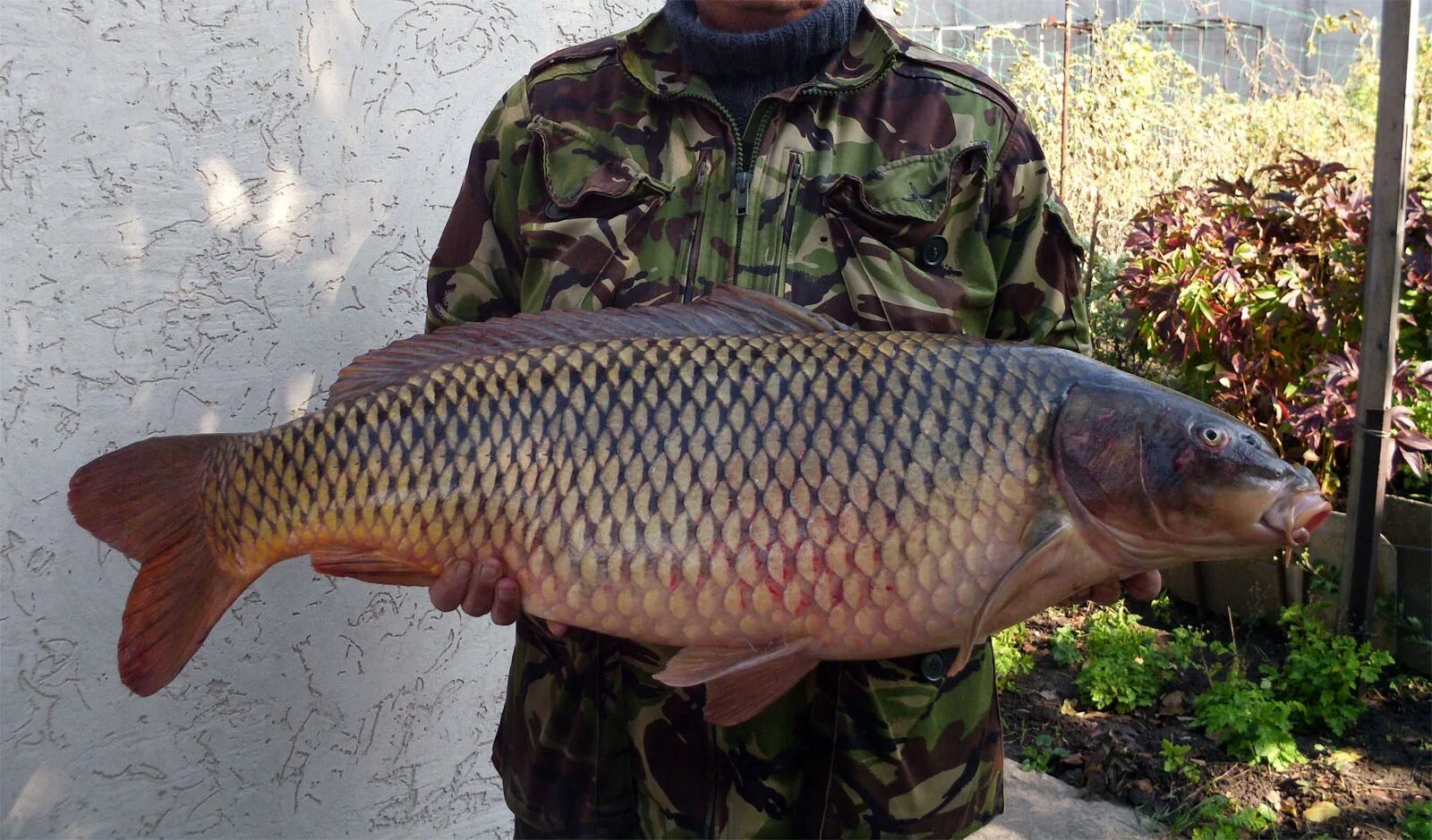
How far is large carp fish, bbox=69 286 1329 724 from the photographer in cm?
158

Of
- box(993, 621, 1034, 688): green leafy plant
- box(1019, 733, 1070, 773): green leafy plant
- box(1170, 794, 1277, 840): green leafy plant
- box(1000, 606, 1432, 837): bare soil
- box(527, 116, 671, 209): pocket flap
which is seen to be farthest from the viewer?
box(993, 621, 1034, 688): green leafy plant

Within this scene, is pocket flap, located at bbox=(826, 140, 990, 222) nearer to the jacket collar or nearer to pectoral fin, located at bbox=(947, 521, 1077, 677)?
the jacket collar

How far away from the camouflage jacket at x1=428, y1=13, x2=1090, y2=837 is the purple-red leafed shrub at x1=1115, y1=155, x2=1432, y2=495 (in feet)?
8.27

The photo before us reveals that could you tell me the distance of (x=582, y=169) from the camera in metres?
2.03

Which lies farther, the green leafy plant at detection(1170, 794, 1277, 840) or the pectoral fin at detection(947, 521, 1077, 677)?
the green leafy plant at detection(1170, 794, 1277, 840)

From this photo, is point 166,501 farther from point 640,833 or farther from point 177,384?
point 640,833

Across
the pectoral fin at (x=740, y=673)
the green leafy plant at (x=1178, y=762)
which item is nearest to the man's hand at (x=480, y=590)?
the pectoral fin at (x=740, y=673)

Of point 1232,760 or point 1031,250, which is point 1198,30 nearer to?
point 1232,760

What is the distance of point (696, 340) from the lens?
174cm

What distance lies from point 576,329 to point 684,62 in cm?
53

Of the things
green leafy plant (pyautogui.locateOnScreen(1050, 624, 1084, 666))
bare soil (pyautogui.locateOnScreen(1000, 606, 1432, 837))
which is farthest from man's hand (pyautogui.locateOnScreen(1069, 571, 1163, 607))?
green leafy plant (pyautogui.locateOnScreen(1050, 624, 1084, 666))

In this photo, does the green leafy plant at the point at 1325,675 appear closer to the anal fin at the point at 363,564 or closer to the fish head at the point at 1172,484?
the fish head at the point at 1172,484

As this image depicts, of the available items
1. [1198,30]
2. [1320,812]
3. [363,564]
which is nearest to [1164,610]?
[1320,812]

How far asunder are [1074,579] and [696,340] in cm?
62
